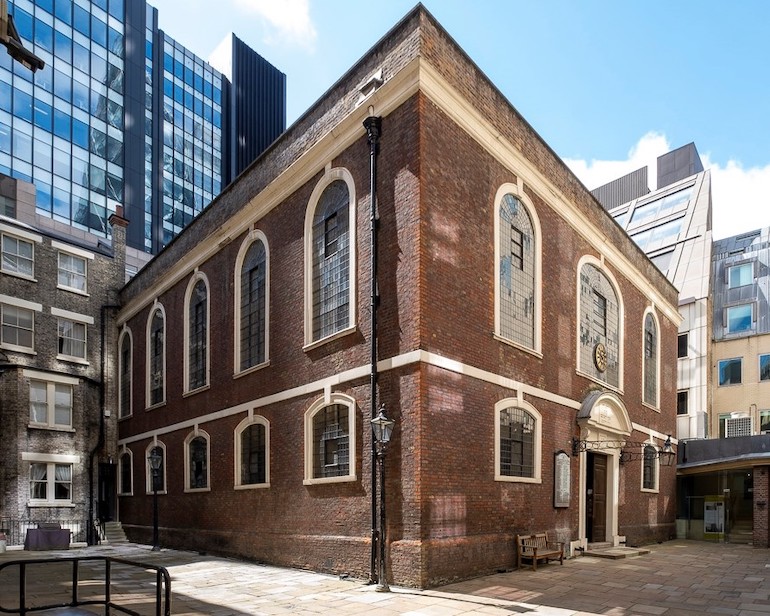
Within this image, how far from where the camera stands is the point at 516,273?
47.6ft

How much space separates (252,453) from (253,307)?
3.60 metres

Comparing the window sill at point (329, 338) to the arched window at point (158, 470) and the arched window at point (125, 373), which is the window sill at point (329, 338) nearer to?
the arched window at point (158, 470)

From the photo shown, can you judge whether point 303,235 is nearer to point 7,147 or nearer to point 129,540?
point 129,540

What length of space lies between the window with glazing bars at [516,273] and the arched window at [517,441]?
1480 mm

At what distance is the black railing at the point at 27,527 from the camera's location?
69.8 feet

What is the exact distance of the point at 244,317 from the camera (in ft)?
56.6

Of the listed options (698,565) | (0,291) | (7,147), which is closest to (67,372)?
(0,291)

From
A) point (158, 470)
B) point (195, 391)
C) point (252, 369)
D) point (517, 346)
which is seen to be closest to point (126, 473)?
point (158, 470)

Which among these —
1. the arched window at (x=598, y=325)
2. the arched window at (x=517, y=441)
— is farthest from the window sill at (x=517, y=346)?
the arched window at (x=598, y=325)

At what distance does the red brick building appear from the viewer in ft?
38.3

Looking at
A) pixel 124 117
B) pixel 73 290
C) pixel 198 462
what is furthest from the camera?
pixel 124 117

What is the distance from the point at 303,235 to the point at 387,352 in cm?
419

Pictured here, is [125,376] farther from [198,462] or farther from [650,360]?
[650,360]

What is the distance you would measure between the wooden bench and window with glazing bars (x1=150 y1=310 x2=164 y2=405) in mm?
13423
